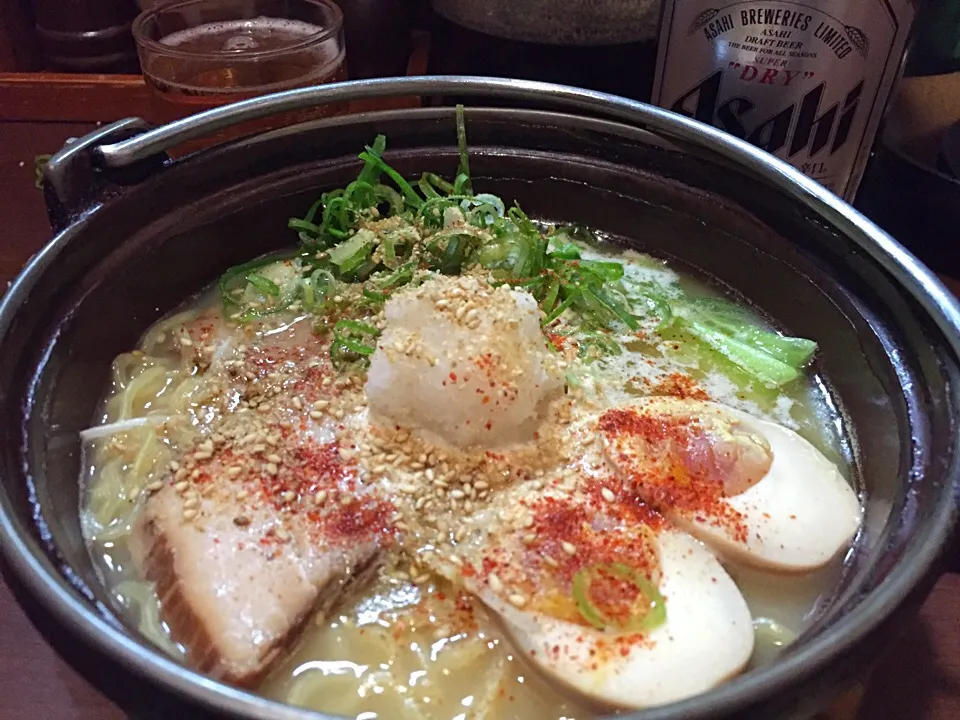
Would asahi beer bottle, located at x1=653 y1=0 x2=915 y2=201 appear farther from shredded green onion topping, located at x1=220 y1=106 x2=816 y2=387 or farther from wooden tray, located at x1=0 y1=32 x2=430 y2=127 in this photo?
wooden tray, located at x1=0 y1=32 x2=430 y2=127

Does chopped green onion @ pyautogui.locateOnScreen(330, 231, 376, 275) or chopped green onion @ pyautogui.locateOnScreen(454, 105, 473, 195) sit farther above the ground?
chopped green onion @ pyautogui.locateOnScreen(454, 105, 473, 195)

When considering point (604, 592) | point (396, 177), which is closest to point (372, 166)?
point (396, 177)

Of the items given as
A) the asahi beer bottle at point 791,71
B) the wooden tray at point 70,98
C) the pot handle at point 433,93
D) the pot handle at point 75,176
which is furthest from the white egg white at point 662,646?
the wooden tray at point 70,98

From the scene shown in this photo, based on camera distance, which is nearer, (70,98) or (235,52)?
(235,52)

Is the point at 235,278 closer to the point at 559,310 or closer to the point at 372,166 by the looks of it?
the point at 372,166

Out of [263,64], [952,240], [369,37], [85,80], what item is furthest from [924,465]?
[85,80]

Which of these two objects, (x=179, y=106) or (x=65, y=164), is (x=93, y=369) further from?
(x=179, y=106)

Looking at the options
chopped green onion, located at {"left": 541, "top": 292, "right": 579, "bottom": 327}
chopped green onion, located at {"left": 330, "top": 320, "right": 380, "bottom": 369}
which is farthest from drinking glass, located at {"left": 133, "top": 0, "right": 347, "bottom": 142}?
chopped green onion, located at {"left": 541, "top": 292, "right": 579, "bottom": 327}
